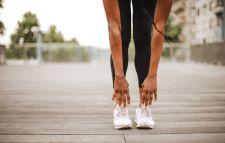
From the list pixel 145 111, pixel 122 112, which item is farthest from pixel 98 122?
pixel 145 111

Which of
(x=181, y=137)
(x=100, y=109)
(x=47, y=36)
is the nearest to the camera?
(x=181, y=137)

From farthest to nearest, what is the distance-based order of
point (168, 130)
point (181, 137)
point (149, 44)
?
point (149, 44), point (168, 130), point (181, 137)

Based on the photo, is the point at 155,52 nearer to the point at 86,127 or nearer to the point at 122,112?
the point at 122,112

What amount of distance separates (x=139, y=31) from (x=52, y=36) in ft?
A: 84.1

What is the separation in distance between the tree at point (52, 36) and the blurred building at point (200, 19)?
10952mm

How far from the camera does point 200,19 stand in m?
37.8

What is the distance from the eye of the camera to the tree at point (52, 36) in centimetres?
2711

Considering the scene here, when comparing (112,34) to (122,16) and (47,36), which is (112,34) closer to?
(122,16)

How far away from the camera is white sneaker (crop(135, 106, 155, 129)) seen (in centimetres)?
217

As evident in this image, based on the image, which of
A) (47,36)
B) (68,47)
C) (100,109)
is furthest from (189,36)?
(100,109)

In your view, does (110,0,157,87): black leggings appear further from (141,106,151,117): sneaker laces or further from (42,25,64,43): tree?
(42,25,64,43): tree

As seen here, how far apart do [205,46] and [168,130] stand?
16910 mm

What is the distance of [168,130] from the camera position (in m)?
2.10

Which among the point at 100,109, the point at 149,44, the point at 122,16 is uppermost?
the point at 122,16
